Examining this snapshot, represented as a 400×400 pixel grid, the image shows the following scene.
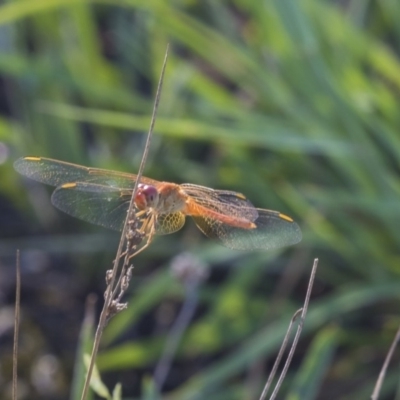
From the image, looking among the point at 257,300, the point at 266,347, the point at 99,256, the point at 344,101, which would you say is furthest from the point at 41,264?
the point at 344,101

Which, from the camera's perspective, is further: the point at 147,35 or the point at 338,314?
the point at 147,35

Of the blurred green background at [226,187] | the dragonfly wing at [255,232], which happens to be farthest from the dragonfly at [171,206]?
the blurred green background at [226,187]

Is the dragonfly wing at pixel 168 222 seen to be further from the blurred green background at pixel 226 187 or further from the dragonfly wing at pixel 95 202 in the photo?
the blurred green background at pixel 226 187

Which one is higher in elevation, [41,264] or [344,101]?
[344,101]

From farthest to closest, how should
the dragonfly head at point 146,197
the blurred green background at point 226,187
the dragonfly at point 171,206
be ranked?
1. the blurred green background at point 226,187
2. the dragonfly at point 171,206
3. the dragonfly head at point 146,197

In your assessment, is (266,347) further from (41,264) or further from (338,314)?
(41,264)

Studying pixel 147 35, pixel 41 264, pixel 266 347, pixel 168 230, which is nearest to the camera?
pixel 168 230

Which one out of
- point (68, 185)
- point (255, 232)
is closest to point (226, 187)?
point (255, 232)

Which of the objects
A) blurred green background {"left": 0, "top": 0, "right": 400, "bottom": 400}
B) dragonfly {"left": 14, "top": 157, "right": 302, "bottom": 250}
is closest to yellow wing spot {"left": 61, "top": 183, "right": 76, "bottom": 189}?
dragonfly {"left": 14, "top": 157, "right": 302, "bottom": 250}
